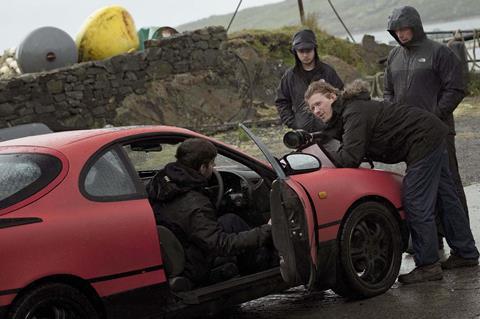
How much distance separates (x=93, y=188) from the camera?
16.8 feet

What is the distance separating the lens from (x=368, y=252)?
6.33 m

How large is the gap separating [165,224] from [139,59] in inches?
651

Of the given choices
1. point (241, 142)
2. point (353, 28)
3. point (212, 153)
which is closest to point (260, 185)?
point (212, 153)

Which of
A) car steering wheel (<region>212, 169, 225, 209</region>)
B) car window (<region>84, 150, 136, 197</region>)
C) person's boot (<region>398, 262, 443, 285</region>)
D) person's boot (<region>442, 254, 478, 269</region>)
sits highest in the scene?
car window (<region>84, 150, 136, 197</region>)

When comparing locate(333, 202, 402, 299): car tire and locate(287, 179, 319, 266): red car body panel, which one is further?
locate(333, 202, 402, 299): car tire

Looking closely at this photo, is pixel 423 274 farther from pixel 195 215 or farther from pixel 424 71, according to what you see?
pixel 195 215

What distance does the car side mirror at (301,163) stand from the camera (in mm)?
6188

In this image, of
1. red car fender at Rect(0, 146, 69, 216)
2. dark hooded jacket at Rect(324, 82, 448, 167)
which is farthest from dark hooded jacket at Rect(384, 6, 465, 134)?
red car fender at Rect(0, 146, 69, 216)

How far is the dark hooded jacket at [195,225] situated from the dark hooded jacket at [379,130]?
1.13 metres

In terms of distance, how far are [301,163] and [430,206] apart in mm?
1085

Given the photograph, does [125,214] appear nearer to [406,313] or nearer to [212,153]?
[212,153]

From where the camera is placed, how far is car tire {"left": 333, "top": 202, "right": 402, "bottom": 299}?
614 centimetres

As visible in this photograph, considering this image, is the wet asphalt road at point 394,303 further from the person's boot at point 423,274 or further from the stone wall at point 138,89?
the stone wall at point 138,89

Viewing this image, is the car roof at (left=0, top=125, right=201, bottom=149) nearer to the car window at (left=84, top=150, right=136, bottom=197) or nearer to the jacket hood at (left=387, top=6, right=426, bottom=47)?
the car window at (left=84, top=150, right=136, bottom=197)
